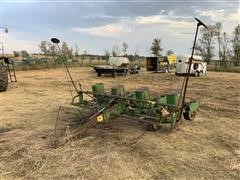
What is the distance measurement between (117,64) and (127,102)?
56.4 ft

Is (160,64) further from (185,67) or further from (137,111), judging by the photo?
(137,111)

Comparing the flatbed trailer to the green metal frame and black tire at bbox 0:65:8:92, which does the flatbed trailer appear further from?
the green metal frame

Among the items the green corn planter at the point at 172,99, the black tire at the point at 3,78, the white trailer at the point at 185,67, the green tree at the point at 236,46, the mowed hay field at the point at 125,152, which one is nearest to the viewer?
the mowed hay field at the point at 125,152

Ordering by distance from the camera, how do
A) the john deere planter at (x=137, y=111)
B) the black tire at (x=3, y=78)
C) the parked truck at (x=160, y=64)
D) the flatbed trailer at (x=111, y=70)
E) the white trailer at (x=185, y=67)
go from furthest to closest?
1. the parked truck at (x=160, y=64)
2. the white trailer at (x=185, y=67)
3. the flatbed trailer at (x=111, y=70)
4. the black tire at (x=3, y=78)
5. the john deere planter at (x=137, y=111)

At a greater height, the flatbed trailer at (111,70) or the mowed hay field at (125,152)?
the flatbed trailer at (111,70)

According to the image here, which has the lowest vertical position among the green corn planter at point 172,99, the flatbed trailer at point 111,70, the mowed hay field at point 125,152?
the mowed hay field at point 125,152

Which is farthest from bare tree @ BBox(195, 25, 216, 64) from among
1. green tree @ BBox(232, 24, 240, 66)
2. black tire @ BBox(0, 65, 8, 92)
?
black tire @ BBox(0, 65, 8, 92)

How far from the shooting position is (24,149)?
4539mm

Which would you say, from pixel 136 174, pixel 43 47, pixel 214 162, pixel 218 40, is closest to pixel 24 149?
pixel 136 174

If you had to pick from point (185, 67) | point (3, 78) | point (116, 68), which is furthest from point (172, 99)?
point (185, 67)

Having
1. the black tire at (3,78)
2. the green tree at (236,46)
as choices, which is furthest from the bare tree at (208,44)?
the black tire at (3,78)

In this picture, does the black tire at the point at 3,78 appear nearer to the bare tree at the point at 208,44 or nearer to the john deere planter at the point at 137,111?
the john deere planter at the point at 137,111

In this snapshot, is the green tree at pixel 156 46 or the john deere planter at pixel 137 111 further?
the green tree at pixel 156 46

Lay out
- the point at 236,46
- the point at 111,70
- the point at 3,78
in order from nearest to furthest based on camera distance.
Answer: the point at 3,78
the point at 111,70
the point at 236,46
